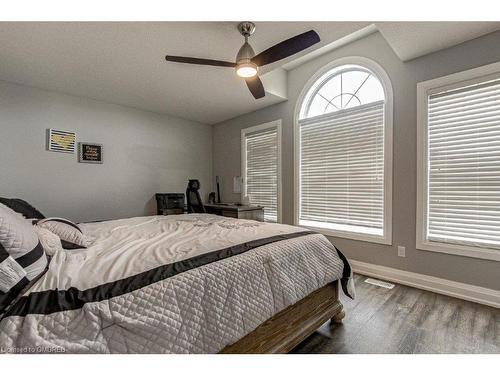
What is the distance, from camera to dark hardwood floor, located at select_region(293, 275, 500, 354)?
1.57 meters

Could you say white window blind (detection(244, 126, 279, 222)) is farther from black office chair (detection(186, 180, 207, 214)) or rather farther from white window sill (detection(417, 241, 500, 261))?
white window sill (detection(417, 241, 500, 261))

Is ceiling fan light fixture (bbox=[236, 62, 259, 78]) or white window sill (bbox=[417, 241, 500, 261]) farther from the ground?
ceiling fan light fixture (bbox=[236, 62, 259, 78])

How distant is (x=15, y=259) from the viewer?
0.90 metres

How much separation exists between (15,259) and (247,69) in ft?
6.05

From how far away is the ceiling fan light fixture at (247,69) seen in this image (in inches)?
74.8

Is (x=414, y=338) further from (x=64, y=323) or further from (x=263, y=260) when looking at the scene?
(x=64, y=323)

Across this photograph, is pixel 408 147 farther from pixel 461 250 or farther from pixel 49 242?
pixel 49 242

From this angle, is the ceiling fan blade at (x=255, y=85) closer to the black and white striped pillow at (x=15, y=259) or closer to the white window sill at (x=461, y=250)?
the black and white striped pillow at (x=15, y=259)

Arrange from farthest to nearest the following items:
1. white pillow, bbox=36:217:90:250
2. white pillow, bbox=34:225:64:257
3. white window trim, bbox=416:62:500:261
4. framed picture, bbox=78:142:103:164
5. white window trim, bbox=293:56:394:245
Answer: framed picture, bbox=78:142:103:164, white window trim, bbox=293:56:394:245, white window trim, bbox=416:62:500:261, white pillow, bbox=36:217:90:250, white pillow, bbox=34:225:64:257

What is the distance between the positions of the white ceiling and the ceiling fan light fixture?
32 centimetres

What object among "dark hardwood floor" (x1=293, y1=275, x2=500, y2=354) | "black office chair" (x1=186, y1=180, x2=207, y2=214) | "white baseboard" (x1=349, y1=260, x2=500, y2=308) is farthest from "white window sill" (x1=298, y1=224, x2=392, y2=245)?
"black office chair" (x1=186, y1=180, x2=207, y2=214)

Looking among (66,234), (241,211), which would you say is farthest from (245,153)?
(66,234)

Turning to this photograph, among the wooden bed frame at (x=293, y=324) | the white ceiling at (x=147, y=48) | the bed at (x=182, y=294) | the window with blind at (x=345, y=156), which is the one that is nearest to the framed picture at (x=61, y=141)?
the white ceiling at (x=147, y=48)

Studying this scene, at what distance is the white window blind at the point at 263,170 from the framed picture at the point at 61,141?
8.66 ft
